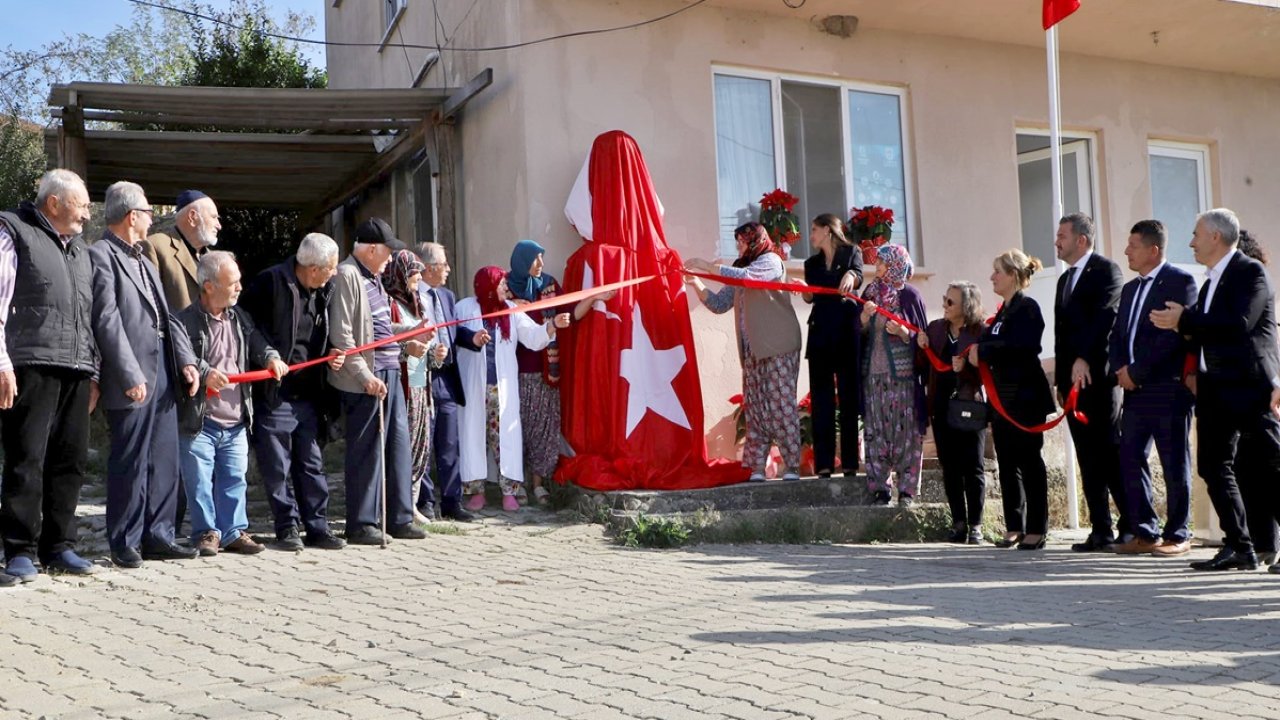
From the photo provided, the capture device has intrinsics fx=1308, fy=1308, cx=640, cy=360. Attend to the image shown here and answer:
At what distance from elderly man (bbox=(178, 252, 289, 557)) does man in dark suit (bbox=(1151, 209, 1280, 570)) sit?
17.6 ft

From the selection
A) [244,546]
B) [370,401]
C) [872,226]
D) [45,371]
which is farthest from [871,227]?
[45,371]

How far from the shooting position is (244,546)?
24.7ft

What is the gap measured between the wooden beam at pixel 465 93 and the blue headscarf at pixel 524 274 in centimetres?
160

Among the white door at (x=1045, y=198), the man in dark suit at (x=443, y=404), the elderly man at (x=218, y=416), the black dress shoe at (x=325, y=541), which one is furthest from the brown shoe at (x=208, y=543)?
the white door at (x=1045, y=198)

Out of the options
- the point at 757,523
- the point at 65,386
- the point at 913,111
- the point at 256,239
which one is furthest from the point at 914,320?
the point at 256,239

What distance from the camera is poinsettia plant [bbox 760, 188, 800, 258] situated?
1032cm

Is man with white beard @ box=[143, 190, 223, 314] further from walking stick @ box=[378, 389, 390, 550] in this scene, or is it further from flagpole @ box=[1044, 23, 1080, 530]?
flagpole @ box=[1044, 23, 1080, 530]

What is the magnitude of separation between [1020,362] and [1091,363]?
464 mm

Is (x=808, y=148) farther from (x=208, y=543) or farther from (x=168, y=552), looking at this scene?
(x=168, y=552)

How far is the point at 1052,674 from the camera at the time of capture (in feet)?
15.6

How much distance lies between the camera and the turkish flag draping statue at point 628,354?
31.4 feet

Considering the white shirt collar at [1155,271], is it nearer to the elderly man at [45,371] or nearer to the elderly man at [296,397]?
the elderly man at [296,397]

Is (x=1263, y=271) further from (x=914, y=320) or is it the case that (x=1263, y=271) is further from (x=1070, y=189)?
(x=1070, y=189)

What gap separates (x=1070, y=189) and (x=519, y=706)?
10.4 meters
